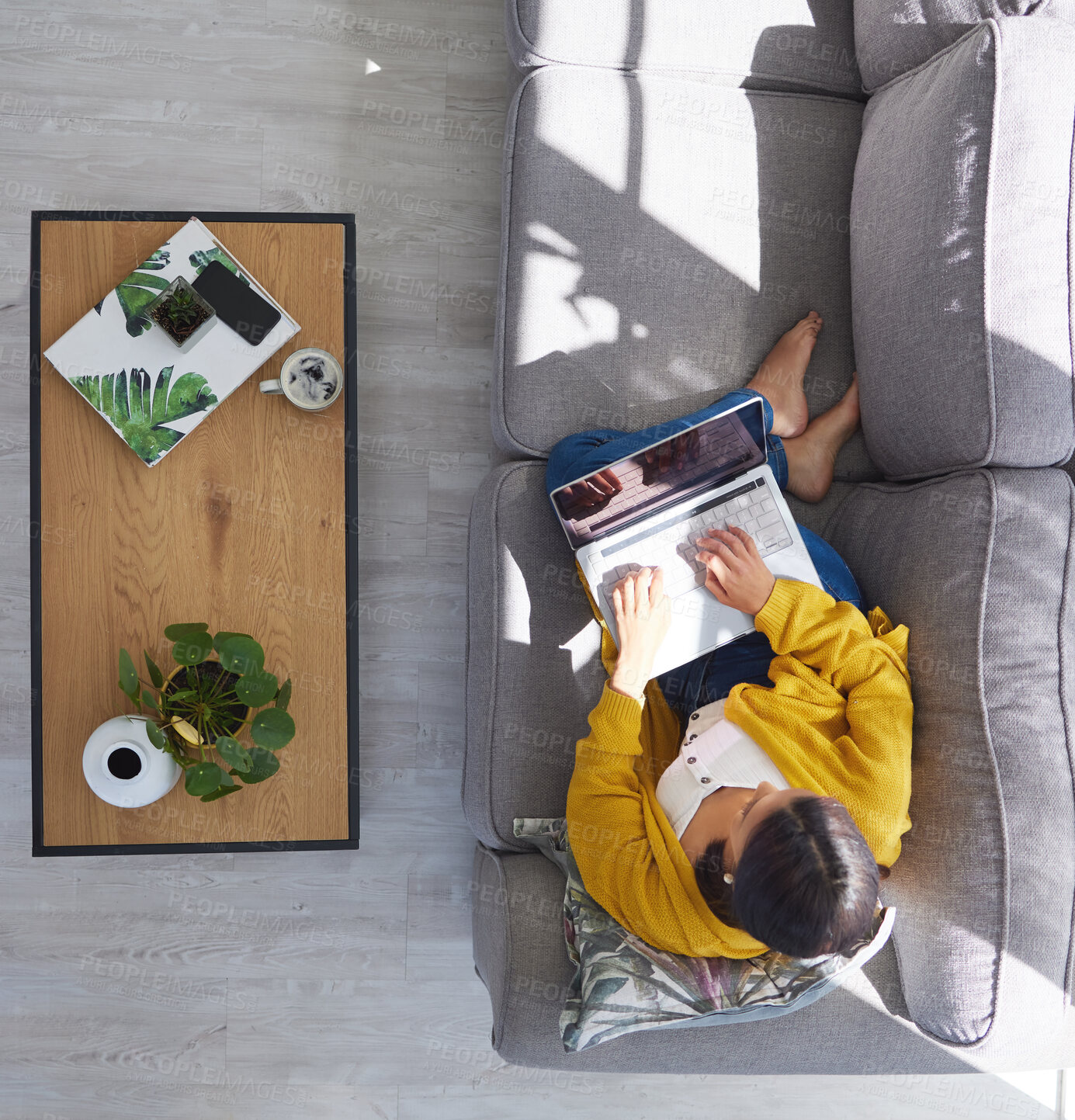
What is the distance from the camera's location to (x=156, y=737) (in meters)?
1.14

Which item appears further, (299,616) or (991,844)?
(299,616)

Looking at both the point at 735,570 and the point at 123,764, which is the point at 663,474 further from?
the point at 123,764

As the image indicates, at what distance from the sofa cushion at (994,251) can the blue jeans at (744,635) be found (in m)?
0.22

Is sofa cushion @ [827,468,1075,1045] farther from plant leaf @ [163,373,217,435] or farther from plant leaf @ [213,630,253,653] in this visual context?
plant leaf @ [163,373,217,435]

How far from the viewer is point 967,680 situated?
43.8 inches

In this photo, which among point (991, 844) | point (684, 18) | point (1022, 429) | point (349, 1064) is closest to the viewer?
point (991, 844)

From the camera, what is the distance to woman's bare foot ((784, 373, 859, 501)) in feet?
4.58

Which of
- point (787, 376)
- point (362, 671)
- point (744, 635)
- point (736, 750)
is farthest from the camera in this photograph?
point (362, 671)

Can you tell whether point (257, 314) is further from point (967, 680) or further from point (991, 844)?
point (991, 844)

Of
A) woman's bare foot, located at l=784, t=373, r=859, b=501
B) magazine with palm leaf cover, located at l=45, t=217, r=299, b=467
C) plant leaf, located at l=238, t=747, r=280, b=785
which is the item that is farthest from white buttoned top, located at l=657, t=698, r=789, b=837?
magazine with palm leaf cover, located at l=45, t=217, r=299, b=467

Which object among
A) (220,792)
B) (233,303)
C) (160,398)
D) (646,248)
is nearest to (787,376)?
(646,248)

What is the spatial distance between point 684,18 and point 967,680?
3.74ft

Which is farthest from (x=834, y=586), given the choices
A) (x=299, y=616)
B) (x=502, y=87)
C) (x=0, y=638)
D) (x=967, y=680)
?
(x=0, y=638)

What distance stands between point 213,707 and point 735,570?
0.76 meters
